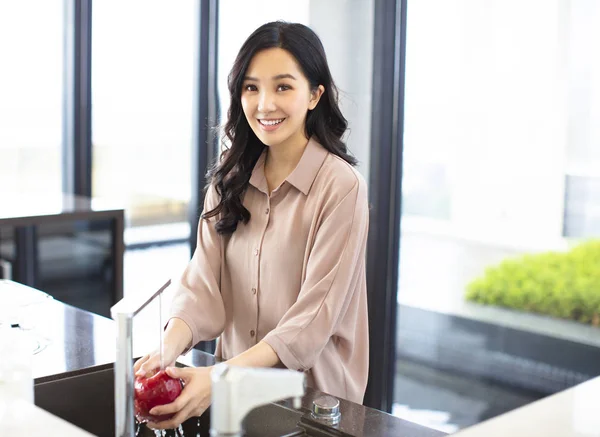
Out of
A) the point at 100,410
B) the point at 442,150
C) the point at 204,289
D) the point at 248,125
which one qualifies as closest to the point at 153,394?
the point at 100,410

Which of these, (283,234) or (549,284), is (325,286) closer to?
(283,234)

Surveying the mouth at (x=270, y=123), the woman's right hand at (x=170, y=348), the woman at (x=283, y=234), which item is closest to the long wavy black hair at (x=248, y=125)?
the woman at (x=283, y=234)

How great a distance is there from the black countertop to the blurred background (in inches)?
18.8

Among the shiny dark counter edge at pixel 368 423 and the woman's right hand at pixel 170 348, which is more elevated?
the woman's right hand at pixel 170 348

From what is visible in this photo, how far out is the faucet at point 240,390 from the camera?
844mm

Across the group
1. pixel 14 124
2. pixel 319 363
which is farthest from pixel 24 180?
pixel 319 363

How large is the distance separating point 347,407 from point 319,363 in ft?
1.08

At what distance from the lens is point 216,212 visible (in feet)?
6.33

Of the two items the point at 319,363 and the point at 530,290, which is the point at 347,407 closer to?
the point at 319,363

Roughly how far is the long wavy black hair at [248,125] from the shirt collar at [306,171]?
0.03 metres

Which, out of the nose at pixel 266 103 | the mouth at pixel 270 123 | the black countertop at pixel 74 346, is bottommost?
the black countertop at pixel 74 346

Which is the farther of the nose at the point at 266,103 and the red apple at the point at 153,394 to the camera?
the nose at the point at 266,103

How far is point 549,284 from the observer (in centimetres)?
285

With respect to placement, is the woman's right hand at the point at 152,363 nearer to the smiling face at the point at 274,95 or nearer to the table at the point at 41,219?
the smiling face at the point at 274,95
